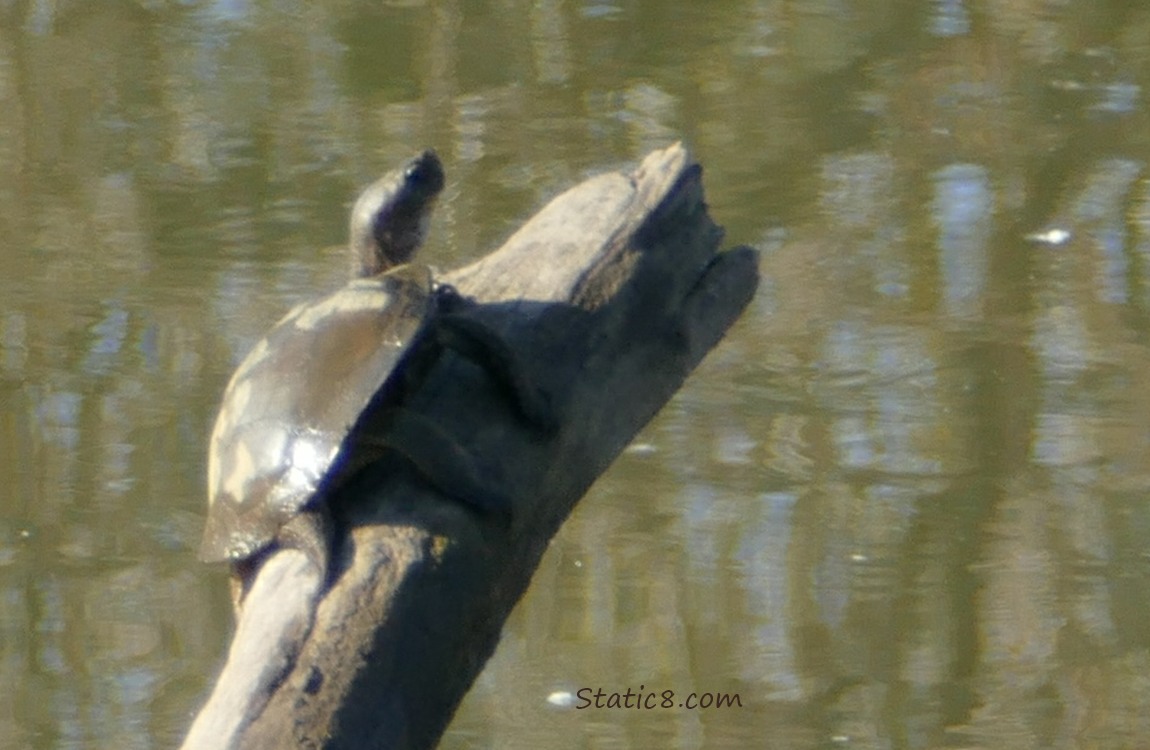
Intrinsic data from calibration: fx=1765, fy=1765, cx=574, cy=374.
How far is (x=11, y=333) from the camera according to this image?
5188 mm

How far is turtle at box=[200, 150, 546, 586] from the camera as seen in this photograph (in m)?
2.35

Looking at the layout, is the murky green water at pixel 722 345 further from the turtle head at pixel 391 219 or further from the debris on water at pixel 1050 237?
the turtle head at pixel 391 219

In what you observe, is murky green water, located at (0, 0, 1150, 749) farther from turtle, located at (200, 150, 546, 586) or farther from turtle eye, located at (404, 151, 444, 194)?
turtle, located at (200, 150, 546, 586)

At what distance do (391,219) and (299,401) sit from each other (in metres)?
0.92

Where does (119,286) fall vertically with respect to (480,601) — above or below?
below

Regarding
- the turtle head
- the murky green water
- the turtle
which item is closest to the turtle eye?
the turtle head

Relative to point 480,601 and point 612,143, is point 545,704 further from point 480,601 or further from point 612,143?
point 612,143

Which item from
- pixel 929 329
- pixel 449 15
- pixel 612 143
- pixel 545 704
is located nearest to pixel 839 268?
pixel 929 329

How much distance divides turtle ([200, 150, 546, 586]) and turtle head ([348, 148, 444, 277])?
1.87 ft

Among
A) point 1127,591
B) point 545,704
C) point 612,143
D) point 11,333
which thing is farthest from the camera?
point 612,143

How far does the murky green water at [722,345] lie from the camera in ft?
12.5

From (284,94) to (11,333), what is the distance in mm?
2047

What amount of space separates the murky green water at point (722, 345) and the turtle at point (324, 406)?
1.31m

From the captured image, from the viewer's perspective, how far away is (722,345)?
16.3ft
